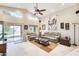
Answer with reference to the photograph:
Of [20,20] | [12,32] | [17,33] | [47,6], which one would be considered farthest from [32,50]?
[47,6]

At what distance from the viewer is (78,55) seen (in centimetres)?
267

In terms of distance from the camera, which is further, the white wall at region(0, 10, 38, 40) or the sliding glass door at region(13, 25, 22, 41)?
the sliding glass door at region(13, 25, 22, 41)

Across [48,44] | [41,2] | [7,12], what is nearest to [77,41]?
[48,44]

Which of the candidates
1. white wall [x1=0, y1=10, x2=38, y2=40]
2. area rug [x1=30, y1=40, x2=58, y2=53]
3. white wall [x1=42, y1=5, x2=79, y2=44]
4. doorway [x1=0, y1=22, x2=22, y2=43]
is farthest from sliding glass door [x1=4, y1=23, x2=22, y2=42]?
white wall [x1=42, y1=5, x2=79, y2=44]

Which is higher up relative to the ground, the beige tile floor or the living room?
the living room

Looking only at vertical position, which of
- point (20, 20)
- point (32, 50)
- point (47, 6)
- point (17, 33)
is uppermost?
point (47, 6)

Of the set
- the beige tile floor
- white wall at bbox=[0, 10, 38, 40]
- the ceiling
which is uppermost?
the ceiling

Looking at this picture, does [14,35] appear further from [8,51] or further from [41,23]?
[41,23]

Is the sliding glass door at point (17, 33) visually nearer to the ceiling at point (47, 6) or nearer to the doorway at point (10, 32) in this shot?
the doorway at point (10, 32)

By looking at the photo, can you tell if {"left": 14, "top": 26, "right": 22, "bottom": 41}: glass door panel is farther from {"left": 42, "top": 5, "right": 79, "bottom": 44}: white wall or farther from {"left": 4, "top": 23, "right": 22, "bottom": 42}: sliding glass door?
{"left": 42, "top": 5, "right": 79, "bottom": 44}: white wall

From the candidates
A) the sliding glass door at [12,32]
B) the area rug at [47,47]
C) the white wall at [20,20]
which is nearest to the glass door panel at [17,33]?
the sliding glass door at [12,32]

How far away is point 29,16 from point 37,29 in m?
0.42

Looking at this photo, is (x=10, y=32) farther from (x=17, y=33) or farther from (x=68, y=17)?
(x=68, y=17)

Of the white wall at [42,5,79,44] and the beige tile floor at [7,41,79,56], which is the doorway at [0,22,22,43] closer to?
the beige tile floor at [7,41,79,56]
